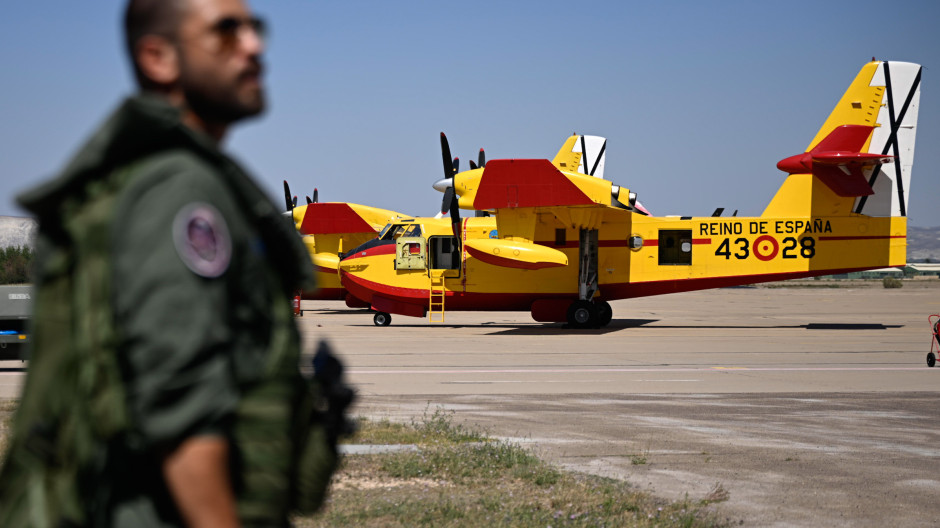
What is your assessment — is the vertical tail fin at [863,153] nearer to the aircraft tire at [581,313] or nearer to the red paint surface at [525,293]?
the red paint surface at [525,293]

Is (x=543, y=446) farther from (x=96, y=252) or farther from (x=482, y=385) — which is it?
(x=96, y=252)

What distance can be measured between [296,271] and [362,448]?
6019 mm

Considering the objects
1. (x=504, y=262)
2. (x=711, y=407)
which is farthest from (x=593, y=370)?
(x=504, y=262)

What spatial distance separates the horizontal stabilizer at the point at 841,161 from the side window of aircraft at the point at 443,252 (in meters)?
9.01

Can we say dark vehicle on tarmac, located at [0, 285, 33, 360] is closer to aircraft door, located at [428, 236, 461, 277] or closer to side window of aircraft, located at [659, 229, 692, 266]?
aircraft door, located at [428, 236, 461, 277]

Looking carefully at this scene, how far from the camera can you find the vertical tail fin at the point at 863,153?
22422mm

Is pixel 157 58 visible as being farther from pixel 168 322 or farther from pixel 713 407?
pixel 713 407

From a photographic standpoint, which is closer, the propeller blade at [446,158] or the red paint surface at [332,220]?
the propeller blade at [446,158]

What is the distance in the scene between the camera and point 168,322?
1259 mm

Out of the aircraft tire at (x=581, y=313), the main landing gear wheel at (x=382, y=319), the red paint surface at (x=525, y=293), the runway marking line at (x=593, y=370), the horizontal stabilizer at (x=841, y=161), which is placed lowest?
the main landing gear wheel at (x=382, y=319)

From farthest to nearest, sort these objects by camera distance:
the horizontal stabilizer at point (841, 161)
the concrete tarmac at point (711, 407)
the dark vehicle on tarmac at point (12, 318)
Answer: the horizontal stabilizer at point (841, 161), the dark vehicle on tarmac at point (12, 318), the concrete tarmac at point (711, 407)

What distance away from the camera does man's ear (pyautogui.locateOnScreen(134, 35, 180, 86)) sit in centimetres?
147

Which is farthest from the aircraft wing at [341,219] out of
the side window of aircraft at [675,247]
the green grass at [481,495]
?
the green grass at [481,495]

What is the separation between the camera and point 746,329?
24578 millimetres
